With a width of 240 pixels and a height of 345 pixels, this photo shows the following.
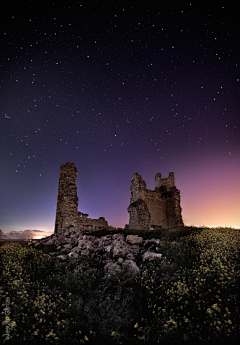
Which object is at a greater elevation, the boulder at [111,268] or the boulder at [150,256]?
the boulder at [150,256]

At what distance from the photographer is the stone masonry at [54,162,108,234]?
60.4 ft

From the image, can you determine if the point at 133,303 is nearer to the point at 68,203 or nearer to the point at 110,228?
the point at 68,203

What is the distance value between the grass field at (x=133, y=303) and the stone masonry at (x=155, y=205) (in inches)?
471

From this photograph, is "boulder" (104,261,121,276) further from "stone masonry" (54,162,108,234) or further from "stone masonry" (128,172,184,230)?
"stone masonry" (128,172,184,230)

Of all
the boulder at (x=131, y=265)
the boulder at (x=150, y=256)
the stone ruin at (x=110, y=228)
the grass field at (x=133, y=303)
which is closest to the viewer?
the grass field at (x=133, y=303)

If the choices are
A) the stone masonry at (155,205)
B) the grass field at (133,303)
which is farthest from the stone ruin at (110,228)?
the grass field at (133,303)

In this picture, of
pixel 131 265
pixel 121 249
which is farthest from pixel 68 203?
pixel 131 265

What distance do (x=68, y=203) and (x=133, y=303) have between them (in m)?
13.2

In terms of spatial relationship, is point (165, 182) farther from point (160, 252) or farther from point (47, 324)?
point (47, 324)

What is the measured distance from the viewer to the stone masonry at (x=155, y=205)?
21.7m

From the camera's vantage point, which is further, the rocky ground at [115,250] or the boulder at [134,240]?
the boulder at [134,240]

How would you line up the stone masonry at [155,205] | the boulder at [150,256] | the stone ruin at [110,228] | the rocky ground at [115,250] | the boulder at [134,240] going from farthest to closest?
the stone masonry at [155,205]
the boulder at [134,240]
the stone ruin at [110,228]
the rocky ground at [115,250]
the boulder at [150,256]

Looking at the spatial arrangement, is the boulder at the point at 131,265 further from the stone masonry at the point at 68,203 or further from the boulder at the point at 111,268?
the stone masonry at the point at 68,203

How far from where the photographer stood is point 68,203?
61.8ft
